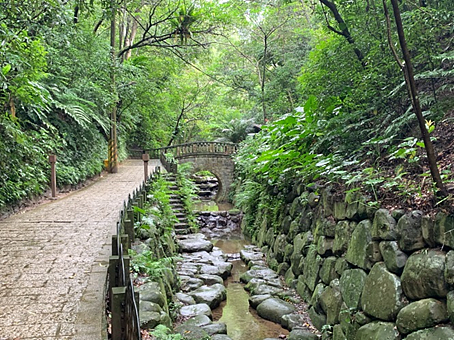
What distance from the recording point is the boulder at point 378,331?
3.46 meters

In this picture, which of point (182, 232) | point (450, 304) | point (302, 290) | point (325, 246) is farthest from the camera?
point (182, 232)

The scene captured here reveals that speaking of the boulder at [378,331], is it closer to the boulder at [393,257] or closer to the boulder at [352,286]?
the boulder at [352,286]

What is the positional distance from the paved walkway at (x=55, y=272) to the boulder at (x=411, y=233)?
3.10 metres

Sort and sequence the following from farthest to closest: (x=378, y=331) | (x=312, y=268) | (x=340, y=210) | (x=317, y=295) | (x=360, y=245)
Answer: (x=312, y=268)
(x=317, y=295)
(x=340, y=210)
(x=360, y=245)
(x=378, y=331)

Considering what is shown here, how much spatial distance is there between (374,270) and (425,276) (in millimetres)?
848

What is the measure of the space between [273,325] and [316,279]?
3.49 ft

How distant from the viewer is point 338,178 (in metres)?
5.64

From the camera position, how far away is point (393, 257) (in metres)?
3.70

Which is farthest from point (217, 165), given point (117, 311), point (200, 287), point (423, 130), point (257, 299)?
point (117, 311)

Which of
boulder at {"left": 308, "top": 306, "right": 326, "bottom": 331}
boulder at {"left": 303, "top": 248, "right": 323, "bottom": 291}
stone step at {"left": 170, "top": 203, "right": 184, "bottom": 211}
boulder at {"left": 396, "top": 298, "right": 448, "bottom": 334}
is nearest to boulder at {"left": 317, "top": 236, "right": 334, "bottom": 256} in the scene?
boulder at {"left": 303, "top": 248, "right": 323, "bottom": 291}

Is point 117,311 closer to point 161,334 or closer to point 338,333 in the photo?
point 161,334

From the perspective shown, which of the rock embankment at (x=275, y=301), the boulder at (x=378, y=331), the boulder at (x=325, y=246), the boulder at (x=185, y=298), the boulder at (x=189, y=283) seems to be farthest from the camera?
the boulder at (x=189, y=283)

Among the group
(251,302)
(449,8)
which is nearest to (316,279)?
(251,302)

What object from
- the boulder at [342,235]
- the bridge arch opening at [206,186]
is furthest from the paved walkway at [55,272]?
the bridge arch opening at [206,186]
